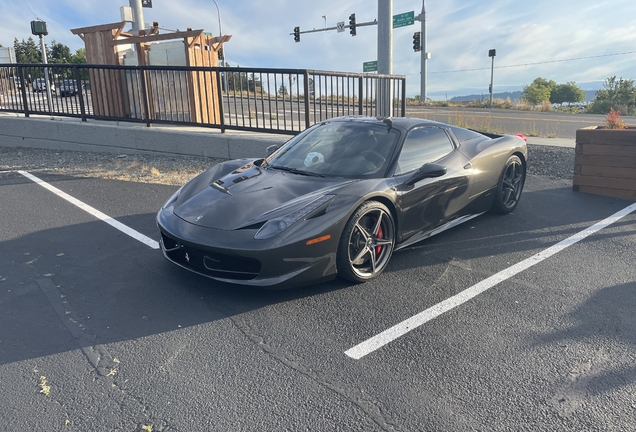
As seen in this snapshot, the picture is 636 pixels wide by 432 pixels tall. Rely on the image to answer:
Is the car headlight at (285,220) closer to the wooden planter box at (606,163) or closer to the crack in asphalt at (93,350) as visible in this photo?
the crack in asphalt at (93,350)

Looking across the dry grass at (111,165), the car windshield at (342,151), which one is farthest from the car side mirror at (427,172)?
the dry grass at (111,165)

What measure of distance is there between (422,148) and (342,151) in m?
0.82

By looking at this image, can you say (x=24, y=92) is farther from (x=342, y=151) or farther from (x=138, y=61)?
(x=342, y=151)

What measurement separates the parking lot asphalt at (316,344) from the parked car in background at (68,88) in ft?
20.7

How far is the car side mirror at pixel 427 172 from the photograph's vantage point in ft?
13.6

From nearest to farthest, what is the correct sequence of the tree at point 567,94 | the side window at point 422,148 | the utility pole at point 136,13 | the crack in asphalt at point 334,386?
1. the crack in asphalt at point 334,386
2. the side window at point 422,148
3. the utility pole at point 136,13
4. the tree at point 567,94

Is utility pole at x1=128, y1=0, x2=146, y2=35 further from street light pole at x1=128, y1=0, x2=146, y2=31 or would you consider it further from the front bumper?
the front bumper

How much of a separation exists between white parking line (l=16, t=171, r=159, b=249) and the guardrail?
2.89 m

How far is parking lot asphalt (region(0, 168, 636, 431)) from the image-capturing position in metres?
2.36

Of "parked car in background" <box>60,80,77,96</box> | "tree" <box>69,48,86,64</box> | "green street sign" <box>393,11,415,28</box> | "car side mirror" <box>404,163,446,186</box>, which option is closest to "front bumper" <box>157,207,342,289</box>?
"car side mirror" <box>404,163,446,186</box>

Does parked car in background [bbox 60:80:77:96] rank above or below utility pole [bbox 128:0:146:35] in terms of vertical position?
below

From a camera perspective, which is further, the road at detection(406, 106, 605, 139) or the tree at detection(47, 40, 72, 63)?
the tree at detection(47, 40, 72, 63)

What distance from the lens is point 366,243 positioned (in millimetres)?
3830

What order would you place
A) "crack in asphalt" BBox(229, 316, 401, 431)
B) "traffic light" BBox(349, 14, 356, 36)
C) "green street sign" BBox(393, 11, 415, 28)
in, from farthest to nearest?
"traffic light" BBox(349, 14, 356, 36), "green street sign" BBox(393, 11, 415, 28), "crack in asphalt" BBox(229, 316, 401, 431)
